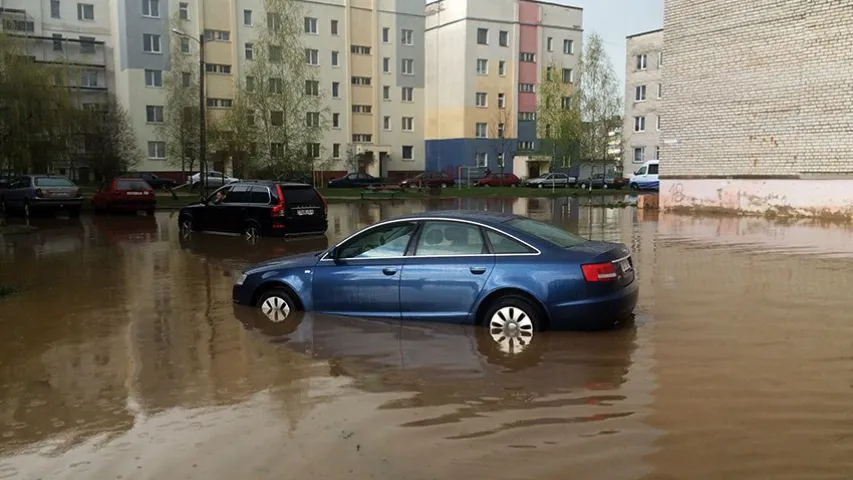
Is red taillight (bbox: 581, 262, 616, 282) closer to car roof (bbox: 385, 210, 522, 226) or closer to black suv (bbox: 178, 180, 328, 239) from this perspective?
car roof (bbox: 385, 210, 522, 226)

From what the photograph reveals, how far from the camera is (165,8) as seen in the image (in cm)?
5619

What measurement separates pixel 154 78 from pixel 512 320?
55.1 meters

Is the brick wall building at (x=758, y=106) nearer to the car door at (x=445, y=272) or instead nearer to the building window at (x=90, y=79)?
the car door at (x=445, y=272)

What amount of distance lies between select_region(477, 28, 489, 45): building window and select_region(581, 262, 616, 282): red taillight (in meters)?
61.7

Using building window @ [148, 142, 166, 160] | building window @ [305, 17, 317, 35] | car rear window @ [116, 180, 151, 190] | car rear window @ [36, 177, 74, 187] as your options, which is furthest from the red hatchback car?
building window @ [305, 17, 317, 35]

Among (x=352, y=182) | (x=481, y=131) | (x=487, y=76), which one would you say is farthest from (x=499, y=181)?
(x=487, y=76)

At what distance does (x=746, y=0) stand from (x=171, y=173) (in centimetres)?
4520

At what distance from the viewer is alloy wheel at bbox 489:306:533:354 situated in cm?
727

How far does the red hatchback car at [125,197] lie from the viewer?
27453 mm

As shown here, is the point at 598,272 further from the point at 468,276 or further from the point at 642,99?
the point at 642,99

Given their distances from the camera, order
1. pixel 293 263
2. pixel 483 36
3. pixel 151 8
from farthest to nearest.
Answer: pixel 483 36 → pixel 151 8 → pixel 293 263

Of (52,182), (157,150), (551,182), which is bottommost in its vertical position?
(551,182)

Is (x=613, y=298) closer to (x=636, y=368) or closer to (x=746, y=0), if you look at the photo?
(x=636, y=368)

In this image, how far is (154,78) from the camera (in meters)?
55.9
